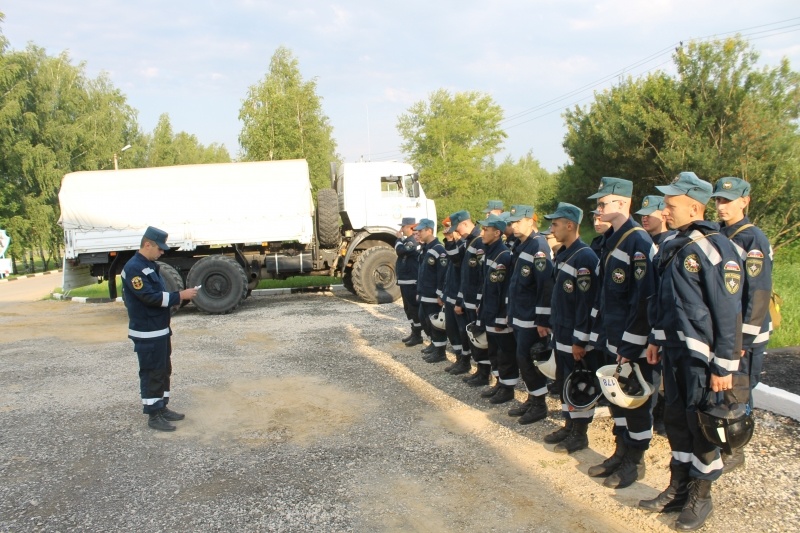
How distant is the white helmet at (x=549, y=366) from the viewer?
4578mm

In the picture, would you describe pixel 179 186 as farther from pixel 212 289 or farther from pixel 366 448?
pixel 366 448

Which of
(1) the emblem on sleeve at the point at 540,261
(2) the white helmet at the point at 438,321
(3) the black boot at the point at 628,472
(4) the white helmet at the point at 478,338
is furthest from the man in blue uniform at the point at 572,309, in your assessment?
(2) the white helmet at the point at 438,321

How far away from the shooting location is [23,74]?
28766mm

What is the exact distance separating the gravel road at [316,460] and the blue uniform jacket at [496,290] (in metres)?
0.82

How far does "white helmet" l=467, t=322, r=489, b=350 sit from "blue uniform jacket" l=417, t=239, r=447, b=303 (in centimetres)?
124

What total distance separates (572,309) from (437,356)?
321 cm

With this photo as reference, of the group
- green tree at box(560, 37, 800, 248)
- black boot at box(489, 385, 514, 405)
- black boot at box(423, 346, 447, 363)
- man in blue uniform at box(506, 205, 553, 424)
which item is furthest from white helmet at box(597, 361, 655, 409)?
green tree at box(560, 37, 800, 248)

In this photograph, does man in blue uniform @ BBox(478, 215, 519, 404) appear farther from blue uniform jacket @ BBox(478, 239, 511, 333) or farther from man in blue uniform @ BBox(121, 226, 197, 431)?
man in blue uniform @ BBox(121, 226, 197, 431)

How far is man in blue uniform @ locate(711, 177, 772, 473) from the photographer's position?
3.60 m

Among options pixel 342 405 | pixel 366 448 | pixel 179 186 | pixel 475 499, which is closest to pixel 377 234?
pixel 179 186

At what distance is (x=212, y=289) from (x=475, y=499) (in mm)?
9230

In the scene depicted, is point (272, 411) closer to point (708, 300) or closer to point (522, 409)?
point (522, 409)

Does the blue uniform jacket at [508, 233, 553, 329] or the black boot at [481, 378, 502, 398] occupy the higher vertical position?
the blue uniform jacket at [508, 233, 553, 329]

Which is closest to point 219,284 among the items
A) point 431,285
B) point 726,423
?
point 431,285
